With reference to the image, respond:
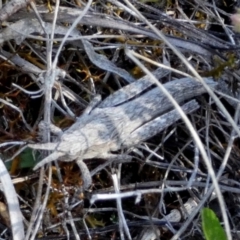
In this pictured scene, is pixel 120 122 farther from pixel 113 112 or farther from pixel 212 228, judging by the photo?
pixel 212 228

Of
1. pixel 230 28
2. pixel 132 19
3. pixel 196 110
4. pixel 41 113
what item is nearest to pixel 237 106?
pixel 196 110

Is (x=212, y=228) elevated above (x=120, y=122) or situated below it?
below

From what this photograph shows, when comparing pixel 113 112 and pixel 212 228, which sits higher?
pixel 113 112

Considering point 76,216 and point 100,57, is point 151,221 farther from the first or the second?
point 100,57

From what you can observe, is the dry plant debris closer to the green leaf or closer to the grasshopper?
the grasshopper

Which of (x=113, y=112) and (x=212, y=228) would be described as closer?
(x=212, y=228)

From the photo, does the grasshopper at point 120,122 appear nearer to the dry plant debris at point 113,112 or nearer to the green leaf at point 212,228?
the dry plant debris at point 113,112

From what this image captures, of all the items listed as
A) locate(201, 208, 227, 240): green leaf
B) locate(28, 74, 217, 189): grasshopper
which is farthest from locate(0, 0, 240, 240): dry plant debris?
locate(201, 208, 227, 240): green leaf

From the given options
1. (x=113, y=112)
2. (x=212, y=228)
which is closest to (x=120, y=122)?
(x=113, y=112)
